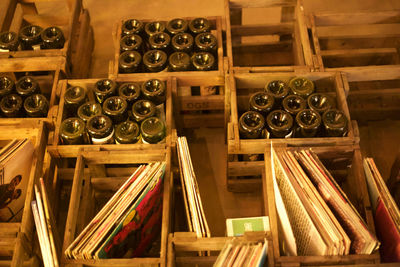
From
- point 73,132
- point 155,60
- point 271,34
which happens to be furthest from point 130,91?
point 271,34

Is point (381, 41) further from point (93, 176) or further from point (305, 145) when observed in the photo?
point (93, 176)

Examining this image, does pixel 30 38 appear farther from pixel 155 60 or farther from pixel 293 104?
pixel 293 104

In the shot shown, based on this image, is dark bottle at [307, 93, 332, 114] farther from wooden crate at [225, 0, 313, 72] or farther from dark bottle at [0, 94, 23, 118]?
dark bottle at [0, 94, 23, 118]

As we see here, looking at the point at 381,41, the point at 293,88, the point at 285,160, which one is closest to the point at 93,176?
the point at 285,160

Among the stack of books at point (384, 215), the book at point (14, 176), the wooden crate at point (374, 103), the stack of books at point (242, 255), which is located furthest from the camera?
the wooden crate at point (374, 103)

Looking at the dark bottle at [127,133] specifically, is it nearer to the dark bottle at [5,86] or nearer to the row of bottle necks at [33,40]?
the dark bottle at [5,86]

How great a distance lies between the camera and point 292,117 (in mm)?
1753

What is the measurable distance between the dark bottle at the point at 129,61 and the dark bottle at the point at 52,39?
0.40 m

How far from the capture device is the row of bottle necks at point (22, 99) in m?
1.85

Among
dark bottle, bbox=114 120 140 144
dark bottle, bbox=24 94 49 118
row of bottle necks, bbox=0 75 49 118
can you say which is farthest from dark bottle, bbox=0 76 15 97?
Result: dark bottle, bbox=114 120 140 144

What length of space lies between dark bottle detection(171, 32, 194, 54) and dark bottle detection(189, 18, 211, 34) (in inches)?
2.6

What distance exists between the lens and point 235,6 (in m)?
2.25

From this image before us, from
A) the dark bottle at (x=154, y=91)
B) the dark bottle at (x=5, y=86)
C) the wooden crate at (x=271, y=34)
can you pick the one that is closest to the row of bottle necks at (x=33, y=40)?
the dark bottle at (x=5, y=86)

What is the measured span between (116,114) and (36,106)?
42 cm
